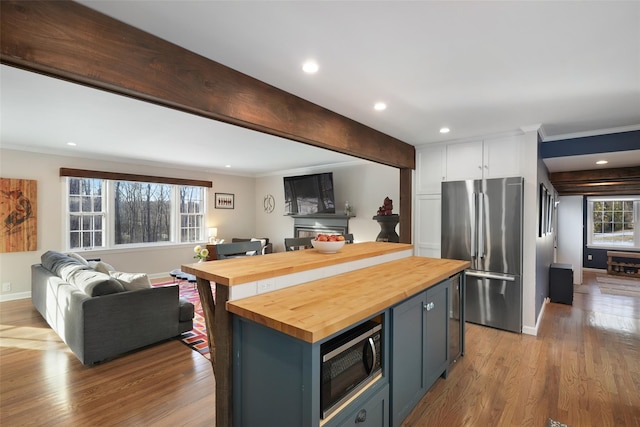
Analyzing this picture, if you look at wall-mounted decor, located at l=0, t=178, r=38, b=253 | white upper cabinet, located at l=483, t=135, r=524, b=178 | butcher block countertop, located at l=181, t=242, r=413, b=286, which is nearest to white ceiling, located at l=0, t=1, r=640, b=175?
white upper cabinet, located at l=483, t=135, r=524, b=178

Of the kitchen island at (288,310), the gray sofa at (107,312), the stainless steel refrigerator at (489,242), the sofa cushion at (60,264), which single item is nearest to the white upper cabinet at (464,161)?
the stainless steel refrigerator at (489,242)

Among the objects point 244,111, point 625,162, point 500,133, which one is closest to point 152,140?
point 244,111

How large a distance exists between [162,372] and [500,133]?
452 centimetres

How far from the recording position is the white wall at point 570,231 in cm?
655

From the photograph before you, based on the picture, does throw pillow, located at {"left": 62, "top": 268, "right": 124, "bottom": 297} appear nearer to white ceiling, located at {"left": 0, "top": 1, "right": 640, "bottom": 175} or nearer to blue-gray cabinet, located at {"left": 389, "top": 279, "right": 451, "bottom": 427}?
white ceiling, located at {"left": 0, "top": 1, "right": 640, "bottom": 175}

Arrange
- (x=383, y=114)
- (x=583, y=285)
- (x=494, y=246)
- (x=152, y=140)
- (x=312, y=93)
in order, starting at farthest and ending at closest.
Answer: (x=583, y=285) < (x=152, y=140) < (x=494, y=246) < (x=383, y=114) < (x=312, y=93)

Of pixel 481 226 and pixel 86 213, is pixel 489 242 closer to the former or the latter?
pixel 481 226

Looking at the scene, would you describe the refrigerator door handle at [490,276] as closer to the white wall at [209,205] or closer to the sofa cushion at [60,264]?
the white wall at [209,205]

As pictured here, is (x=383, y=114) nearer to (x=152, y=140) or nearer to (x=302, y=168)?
(x=152, y=140)

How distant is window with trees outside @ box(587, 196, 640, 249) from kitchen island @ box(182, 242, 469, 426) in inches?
328

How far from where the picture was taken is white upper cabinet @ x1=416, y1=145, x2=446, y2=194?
4.29 metres

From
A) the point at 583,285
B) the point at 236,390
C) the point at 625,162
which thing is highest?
the point at 625,162

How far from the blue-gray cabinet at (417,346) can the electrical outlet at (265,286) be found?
28.7 inches

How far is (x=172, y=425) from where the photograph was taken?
2.01 meters
